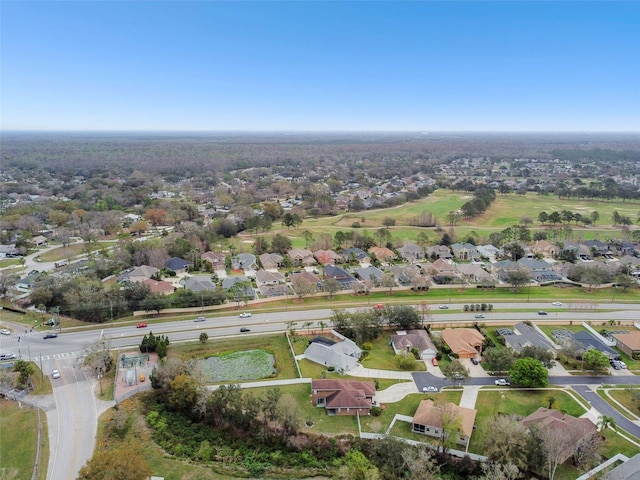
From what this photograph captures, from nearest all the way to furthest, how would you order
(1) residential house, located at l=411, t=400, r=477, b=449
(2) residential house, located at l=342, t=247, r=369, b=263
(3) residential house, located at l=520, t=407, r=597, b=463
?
1. (3) residential house, located at l=520, t=407, r=597, b=463
2. (1) residential house, located at l=411, t=400, r=477, b=449
3. (2) residential house, located at l=342, t=247, r=369, b=263

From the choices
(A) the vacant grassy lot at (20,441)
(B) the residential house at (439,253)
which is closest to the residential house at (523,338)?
(B) the residential house at (439,253)

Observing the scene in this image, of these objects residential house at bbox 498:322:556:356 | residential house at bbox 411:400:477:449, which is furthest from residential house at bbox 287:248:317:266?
residential house at bbox 411:400:477:449

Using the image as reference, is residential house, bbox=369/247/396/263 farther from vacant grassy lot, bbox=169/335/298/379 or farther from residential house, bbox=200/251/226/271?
vacant grassy lot, bbox=169/335/298/379

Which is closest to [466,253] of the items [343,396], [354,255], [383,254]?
[383,254]

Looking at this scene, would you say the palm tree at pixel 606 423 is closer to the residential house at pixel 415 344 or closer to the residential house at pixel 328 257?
the residential house at pixel 415 344

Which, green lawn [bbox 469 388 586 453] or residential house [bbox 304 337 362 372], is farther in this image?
residential house [bbox 304 337 362 372]

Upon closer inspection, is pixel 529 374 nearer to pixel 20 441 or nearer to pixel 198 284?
pixel 20 441

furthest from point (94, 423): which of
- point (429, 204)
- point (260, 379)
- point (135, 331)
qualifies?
point (429, 204)
